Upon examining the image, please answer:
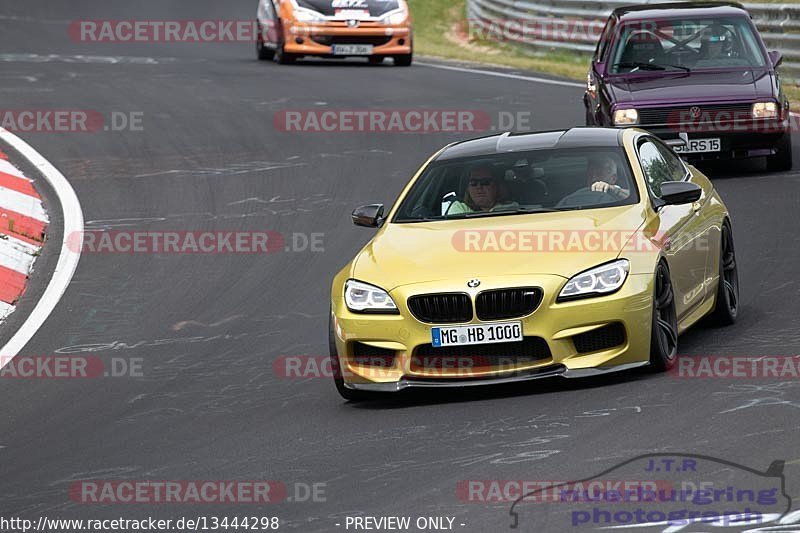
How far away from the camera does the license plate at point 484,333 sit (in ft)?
29.2

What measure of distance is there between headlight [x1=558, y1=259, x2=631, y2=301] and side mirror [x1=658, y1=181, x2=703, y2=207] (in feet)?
3.21

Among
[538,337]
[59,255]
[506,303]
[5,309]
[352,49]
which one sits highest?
[506,303]

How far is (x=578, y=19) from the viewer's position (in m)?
30.1

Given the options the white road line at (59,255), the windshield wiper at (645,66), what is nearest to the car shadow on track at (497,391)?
the white road line at (59,255)

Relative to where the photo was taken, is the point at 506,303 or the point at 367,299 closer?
the point at 506,303

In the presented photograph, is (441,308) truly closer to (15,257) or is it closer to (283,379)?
(283,379)

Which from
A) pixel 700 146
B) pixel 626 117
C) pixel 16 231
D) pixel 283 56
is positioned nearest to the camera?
pixel 16 231

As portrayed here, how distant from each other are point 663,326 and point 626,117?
24.1 feet

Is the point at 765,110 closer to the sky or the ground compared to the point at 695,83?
closer to the ground

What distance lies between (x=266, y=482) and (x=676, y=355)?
2931 millimetres

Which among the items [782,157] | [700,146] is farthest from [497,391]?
[782,157]

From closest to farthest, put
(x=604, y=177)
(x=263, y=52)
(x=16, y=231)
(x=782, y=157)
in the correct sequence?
1. (x=604, y=177)
2. (x=16, y=231)
3. (x=782, y=157)
4. (x=263, y=52)

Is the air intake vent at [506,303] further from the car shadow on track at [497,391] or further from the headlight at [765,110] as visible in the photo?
the headlight at [765,110]

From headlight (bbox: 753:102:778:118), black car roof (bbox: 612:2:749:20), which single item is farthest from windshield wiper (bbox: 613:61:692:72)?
headlight (bbox: 753:102:778:118)
